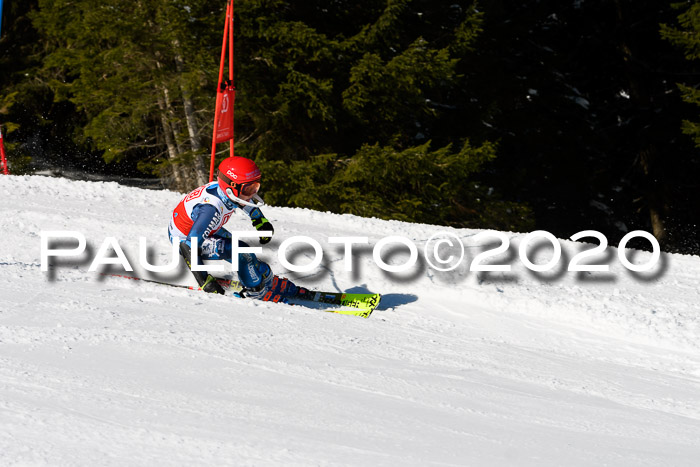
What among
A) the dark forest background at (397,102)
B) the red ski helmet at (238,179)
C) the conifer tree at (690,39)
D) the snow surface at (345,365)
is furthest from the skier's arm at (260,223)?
the conifer tree at (690,39)

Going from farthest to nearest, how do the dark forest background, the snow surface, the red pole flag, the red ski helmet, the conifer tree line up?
the conifer tree, the dark forest background, the red pole flag, the red ski helmet, the snow surface

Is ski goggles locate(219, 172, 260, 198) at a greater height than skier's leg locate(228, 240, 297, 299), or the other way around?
ski goggles locate(219, 172, 260, 198)

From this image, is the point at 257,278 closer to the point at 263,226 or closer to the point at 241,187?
the point at 263,226

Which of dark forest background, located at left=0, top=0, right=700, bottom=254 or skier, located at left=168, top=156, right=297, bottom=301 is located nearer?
skier, located at left=168, top=156, right=297, bottom=301

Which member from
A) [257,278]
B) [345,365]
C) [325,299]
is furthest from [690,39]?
[345,365]

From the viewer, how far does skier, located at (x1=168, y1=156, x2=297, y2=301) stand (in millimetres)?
6340

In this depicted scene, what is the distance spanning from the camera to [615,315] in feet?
22.5

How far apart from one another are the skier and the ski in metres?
0.10

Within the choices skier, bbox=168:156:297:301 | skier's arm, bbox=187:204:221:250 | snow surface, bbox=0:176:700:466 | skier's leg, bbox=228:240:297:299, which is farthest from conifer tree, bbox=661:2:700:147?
skier's arm, bbox=187:204:221:250

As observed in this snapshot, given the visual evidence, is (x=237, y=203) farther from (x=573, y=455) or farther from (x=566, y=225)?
(x=566, y=225)

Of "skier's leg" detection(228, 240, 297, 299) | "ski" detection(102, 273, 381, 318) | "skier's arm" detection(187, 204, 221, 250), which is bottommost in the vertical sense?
"ski" detection(102, 273, 381, 318)

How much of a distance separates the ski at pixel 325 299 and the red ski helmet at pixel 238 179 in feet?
2.84

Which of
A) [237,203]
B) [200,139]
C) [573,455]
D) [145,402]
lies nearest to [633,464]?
[573,455]

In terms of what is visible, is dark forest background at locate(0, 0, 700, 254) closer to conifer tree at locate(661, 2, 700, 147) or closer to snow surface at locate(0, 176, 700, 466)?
conifer tree at locate(661, 2, 700, 147)
